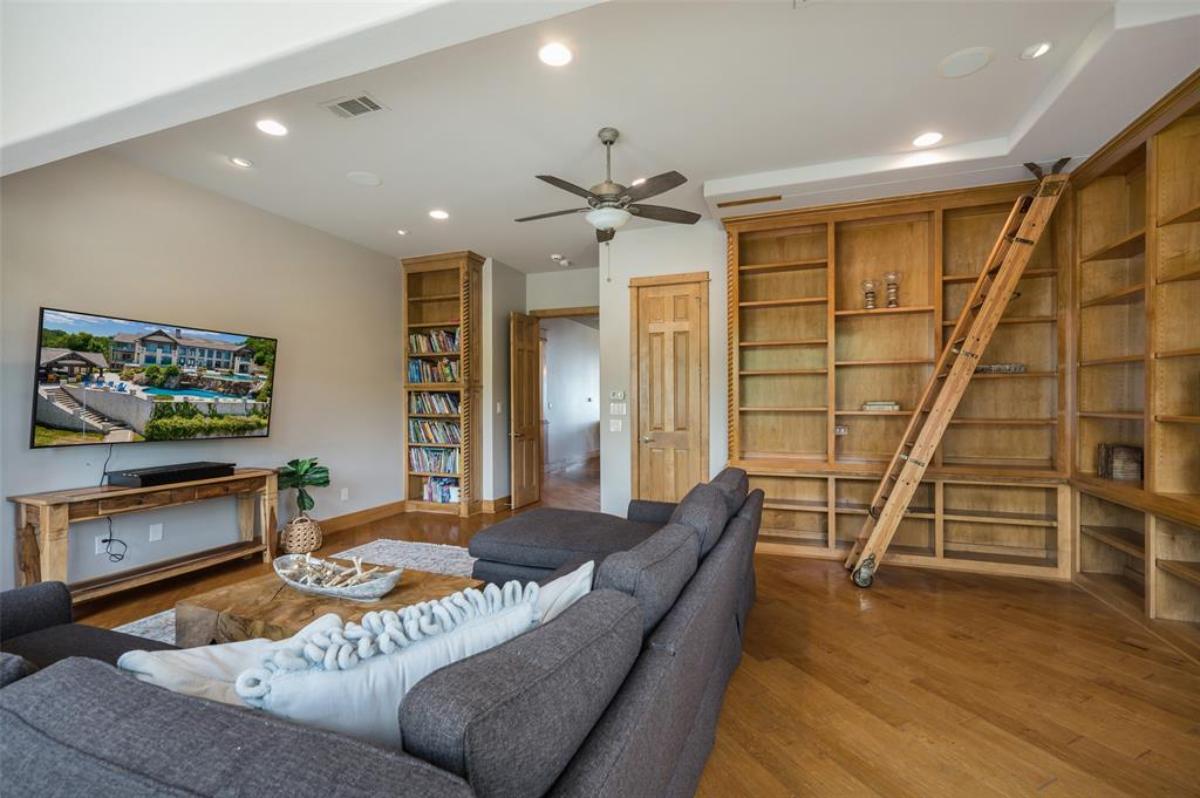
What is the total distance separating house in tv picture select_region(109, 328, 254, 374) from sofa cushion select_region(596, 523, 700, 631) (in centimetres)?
363

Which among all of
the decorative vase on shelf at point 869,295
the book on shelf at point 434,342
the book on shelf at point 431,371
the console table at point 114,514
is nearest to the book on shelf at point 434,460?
the book on shelf at point 431,371

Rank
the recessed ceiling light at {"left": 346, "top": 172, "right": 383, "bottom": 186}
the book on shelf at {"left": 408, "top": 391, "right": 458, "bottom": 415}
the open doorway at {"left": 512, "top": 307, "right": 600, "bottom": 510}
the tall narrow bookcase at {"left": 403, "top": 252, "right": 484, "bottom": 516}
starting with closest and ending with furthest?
the recessed ceiling light at {"left": 346, "top": 172, "right": 383, "bottom": 186} < the tall narrow bookcase at {"left": 403, "top": 252, "right": 484, "bottom": 516} < the book on shelf at {"left": 408, "top": 391, "right": 458, "bottom": 415} < the open doorway at {"left": 512, "top": 307, "right": 600, "bottom": 510}

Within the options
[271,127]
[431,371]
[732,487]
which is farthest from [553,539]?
[431,371]

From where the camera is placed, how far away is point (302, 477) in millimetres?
4219

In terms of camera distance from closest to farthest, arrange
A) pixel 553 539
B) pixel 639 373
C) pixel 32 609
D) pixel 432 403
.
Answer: pixel 32 609
pixel 553 539
pixel 639 373
pixel 432 403

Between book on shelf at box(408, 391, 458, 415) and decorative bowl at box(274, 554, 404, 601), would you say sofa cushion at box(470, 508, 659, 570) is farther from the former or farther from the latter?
book on shelf at box(408, 391, 458, 415)

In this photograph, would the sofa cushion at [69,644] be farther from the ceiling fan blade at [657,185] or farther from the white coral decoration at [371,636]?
the ceiling fan blade at [657,185]

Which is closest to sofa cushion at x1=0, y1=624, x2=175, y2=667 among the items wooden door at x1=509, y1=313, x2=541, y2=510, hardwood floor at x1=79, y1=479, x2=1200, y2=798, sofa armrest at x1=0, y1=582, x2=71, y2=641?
sofa armrest at x1=0, y1=582, x2=71, y2=641

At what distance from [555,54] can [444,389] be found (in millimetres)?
3939

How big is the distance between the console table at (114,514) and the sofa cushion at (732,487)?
133 inches

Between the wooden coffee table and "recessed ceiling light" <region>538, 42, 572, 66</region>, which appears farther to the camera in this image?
"recessed ceiling light" <region>538, 42, 572, 66</region>

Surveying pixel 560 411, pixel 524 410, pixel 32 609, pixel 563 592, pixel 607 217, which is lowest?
pixel 32 609

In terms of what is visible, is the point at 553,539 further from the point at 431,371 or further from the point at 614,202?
the point at 431,371

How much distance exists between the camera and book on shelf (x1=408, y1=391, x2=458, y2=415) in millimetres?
5754
